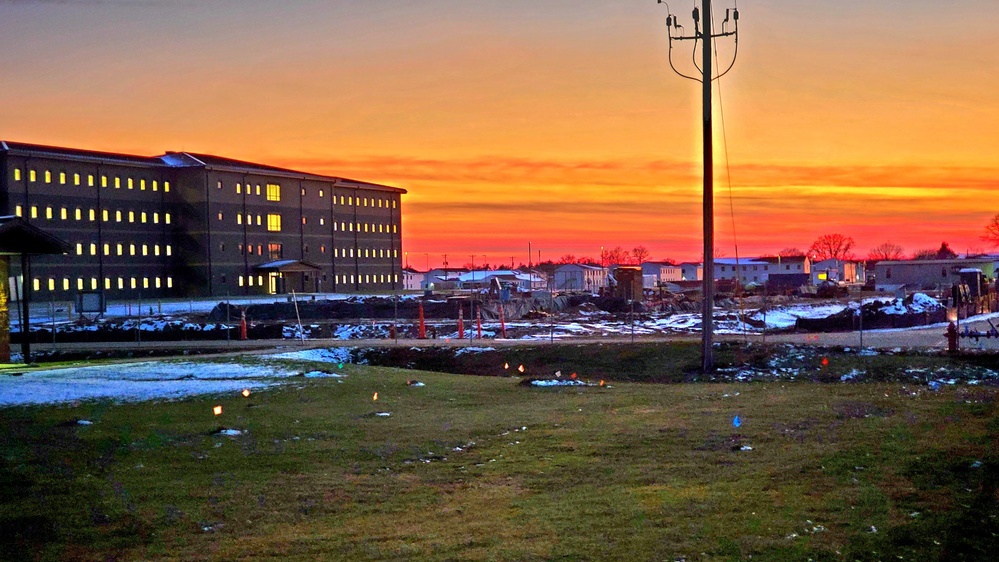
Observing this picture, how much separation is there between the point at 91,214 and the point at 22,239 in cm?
6731

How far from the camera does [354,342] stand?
38219mm

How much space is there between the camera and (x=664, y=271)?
182 m

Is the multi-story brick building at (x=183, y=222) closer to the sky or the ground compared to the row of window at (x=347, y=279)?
closer to the sky

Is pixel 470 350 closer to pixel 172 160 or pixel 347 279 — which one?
pixel 172 160

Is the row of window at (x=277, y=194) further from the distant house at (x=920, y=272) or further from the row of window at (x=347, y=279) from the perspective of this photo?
the distant house at (x=920, y=272)

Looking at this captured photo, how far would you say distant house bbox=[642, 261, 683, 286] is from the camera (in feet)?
585

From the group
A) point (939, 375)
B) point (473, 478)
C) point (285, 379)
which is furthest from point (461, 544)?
point (939, 375)

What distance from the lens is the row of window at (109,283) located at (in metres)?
83.4

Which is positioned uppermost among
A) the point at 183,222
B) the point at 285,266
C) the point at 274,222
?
the point at 274,222

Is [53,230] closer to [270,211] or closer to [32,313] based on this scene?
[32,313]

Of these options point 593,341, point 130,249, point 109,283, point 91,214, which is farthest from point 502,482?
point 130,249

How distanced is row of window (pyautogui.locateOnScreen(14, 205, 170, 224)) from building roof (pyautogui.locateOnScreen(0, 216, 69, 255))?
188 feet

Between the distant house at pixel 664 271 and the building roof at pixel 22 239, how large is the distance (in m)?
152

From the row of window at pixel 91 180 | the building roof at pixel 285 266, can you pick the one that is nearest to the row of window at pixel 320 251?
the building roof at pixel 285 266
